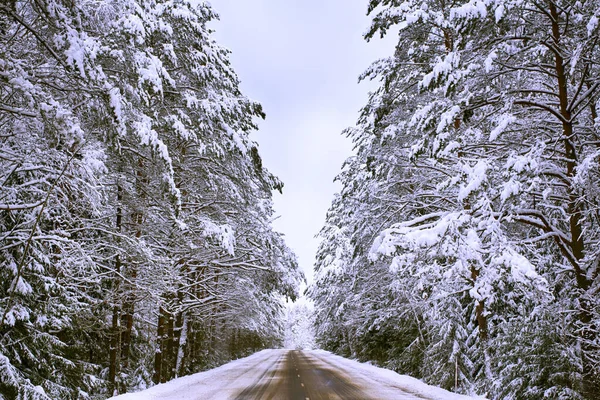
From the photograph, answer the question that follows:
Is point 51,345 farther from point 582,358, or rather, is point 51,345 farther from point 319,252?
point 319,252

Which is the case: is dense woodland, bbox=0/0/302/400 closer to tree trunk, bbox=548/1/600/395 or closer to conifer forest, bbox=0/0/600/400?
conifer forest, bbox=0/0/600/400

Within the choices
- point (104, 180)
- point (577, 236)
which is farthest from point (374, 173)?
point (104, 180)

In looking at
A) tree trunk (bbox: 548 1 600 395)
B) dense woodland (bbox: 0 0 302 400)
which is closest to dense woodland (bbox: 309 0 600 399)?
tree trunk (bbox: 548 1 600 395)

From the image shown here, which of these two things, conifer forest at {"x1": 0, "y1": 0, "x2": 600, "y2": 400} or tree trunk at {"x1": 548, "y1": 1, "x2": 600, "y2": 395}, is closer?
conifer forest at {"x1": 0, "y1": 0, "x2": 600, "y2": 400}

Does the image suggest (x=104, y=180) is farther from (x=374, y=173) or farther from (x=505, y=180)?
(x=505, y=180)

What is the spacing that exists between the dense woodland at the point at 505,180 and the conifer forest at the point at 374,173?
60 millimetres

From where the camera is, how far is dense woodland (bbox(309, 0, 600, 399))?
7566 mm

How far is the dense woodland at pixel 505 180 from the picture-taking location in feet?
24.8

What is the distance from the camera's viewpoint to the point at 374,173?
15.4 m

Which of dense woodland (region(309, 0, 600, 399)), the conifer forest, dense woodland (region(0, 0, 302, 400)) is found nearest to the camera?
dense woodland (region(0, 0, 302, 400))

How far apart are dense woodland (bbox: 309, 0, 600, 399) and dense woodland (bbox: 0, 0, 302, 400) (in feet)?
17.2

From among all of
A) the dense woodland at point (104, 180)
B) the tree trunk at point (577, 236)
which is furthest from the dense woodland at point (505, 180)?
the dense woodland at point (104, 180)

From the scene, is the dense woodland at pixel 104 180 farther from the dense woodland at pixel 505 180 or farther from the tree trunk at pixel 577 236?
the tree trunk at pixel 577 236

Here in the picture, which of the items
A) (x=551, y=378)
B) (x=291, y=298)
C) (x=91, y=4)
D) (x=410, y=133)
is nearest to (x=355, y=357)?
(x=291, y=298)
